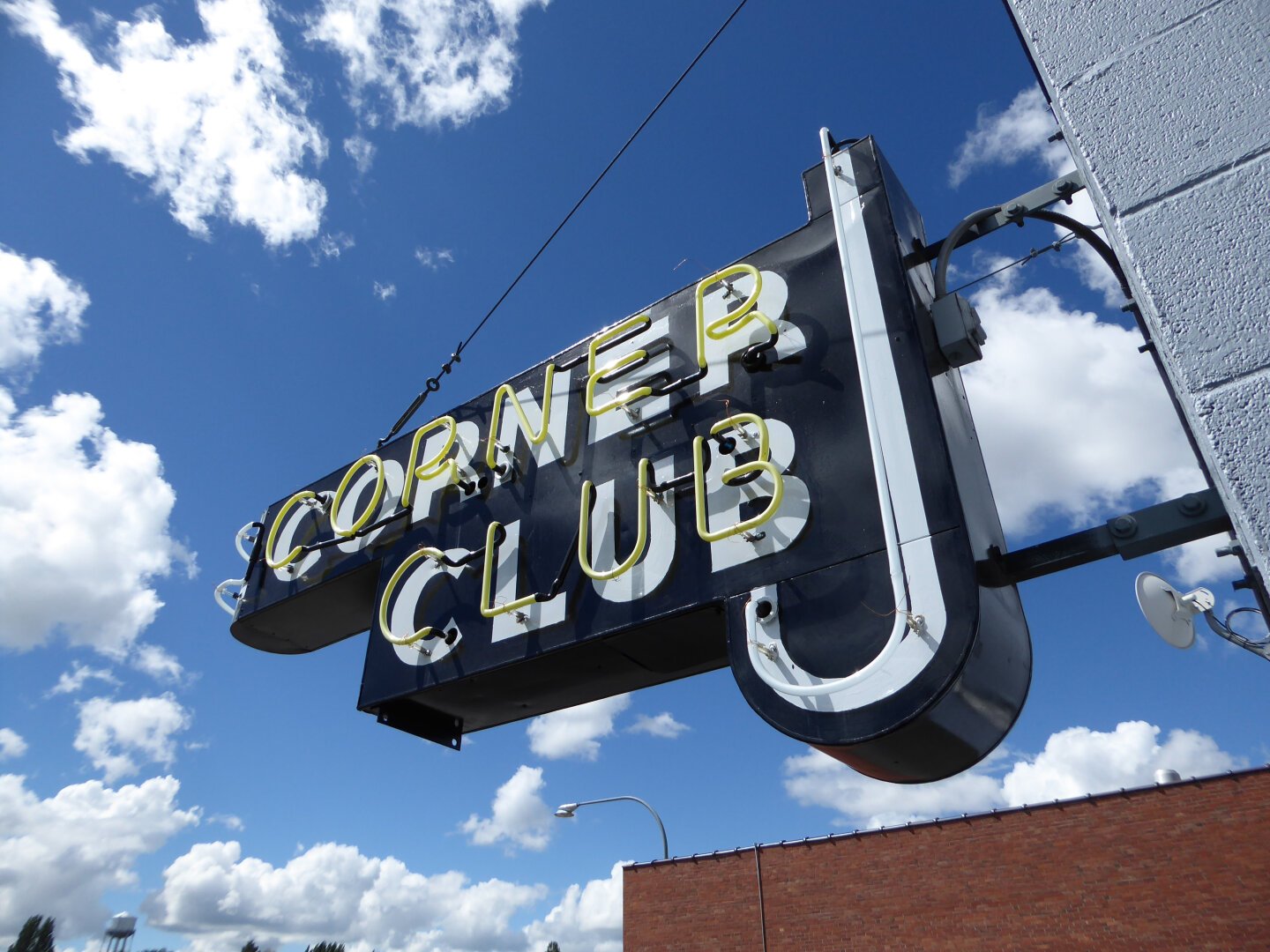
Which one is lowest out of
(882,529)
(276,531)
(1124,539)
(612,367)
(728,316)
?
(1124,539)

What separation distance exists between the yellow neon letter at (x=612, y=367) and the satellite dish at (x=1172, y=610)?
356 cm

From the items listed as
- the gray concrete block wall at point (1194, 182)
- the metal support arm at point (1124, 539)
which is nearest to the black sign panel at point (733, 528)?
the metal support arm at point (1124, 539)

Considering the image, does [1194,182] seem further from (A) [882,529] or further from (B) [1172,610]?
(A) [882,529]

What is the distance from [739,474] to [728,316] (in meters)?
1.39

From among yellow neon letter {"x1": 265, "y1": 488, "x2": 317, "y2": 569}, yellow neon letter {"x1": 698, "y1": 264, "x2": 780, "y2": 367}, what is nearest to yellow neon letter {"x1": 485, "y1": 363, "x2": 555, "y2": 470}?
yellow neon letter {"x1": 698, "y1": 264, "x2": 780, "y2": 367}

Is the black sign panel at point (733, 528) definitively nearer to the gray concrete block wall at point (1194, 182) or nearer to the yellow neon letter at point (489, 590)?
the yellow neon letter at point (489, 590)

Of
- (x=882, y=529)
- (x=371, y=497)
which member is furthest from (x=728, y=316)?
(x=371, y=497)

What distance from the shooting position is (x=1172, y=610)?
3713 mm

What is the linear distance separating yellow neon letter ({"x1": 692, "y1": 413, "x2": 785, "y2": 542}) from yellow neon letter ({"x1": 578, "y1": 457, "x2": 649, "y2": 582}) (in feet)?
1.35

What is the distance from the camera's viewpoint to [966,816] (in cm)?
1947

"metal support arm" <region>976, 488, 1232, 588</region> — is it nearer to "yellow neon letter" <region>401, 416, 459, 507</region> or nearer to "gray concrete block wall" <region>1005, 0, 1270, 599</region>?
"gray concrete block wall" <region>1005, 0, 1270, 599</region>

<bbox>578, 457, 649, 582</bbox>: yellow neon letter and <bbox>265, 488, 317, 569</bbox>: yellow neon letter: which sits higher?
<bbox>265, 488, 317, 569</bbox>: yellow neon letter

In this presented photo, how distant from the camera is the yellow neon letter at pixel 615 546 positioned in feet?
18.6

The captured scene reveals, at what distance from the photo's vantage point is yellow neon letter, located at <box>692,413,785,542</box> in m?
5.11
